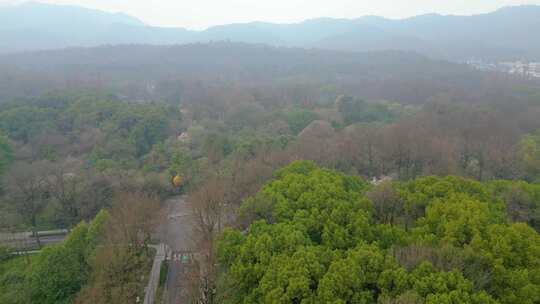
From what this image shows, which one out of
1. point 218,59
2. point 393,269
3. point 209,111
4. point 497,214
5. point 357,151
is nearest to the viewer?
point 393,269

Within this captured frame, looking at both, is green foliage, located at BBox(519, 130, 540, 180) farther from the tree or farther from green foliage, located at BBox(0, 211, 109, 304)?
the tree

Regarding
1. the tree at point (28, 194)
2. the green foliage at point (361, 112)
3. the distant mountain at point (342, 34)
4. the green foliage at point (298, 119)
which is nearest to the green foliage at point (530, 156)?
the green foliage at point (361, 112)

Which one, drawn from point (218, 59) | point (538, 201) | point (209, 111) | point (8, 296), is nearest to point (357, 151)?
point (538, 201)

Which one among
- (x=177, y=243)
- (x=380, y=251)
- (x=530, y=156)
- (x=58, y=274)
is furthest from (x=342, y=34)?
(x=58, y=274)

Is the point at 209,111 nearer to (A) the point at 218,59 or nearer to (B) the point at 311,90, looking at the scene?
(B) the point at 311,90

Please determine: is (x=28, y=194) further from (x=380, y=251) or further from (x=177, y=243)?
(x=380, y=251)

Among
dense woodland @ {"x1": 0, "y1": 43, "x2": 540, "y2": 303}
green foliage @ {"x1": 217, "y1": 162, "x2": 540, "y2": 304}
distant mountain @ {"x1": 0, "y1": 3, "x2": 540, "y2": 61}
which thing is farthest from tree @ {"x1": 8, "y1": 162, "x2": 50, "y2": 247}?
distant mountain @ {"x1": 0, "y1": 3, "x2": 540, "y2": 61}

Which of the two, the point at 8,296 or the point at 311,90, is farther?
the point at 311,90
